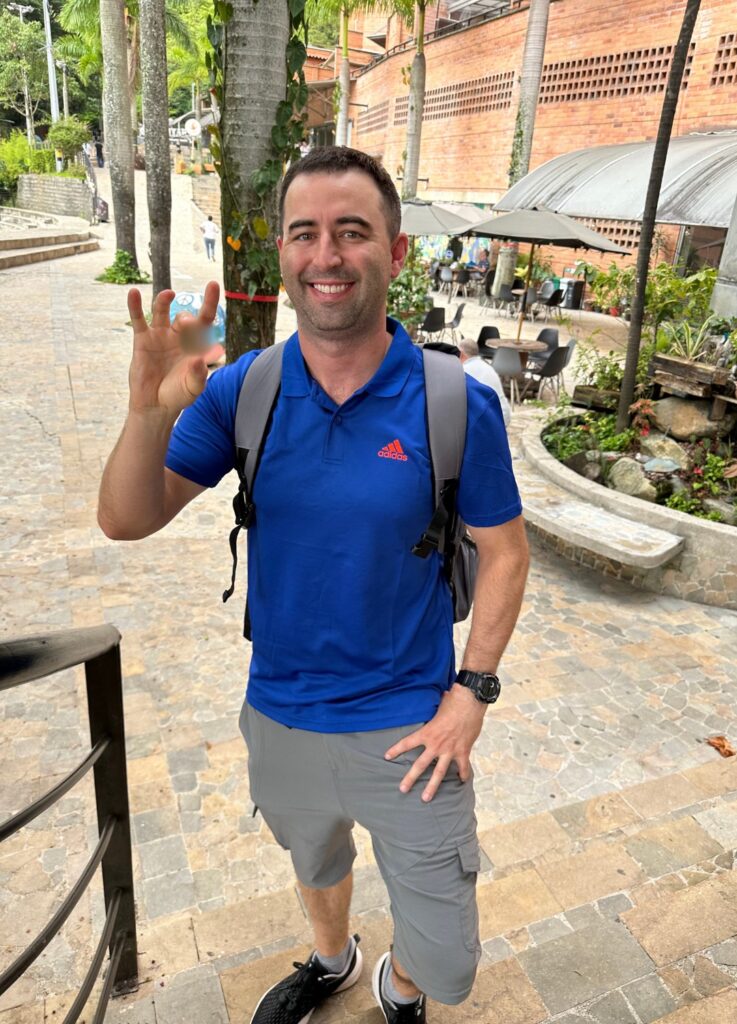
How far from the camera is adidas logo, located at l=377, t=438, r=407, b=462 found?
1655 mm

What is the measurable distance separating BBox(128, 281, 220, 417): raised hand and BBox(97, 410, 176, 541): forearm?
0.13ft

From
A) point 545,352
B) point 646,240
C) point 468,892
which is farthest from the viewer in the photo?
point 545,352

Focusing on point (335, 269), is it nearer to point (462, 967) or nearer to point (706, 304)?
point (462, 967)

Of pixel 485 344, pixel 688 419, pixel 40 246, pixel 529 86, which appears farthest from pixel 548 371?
pixel 40 246

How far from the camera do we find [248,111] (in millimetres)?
4234

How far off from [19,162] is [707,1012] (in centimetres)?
4195

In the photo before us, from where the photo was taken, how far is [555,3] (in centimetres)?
1977

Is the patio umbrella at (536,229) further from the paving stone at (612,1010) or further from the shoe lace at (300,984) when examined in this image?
the shoe lace at (300,984)

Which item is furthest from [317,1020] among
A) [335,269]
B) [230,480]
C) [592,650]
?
[230,480]

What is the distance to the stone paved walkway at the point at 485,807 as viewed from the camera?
7.49 feet

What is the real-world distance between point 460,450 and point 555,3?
912 inches

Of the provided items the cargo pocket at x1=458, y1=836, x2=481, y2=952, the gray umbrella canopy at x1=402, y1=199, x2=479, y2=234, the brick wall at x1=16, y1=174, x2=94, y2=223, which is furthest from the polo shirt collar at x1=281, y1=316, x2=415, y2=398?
the brick wall at x1=16, y1=174, x2=94, y2=223

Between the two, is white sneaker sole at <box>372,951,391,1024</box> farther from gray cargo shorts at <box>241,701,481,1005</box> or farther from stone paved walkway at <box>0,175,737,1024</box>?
gray cargo shorts at <box>241,701,481,1005</box>

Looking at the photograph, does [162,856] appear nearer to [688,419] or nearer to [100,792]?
[100,792]
